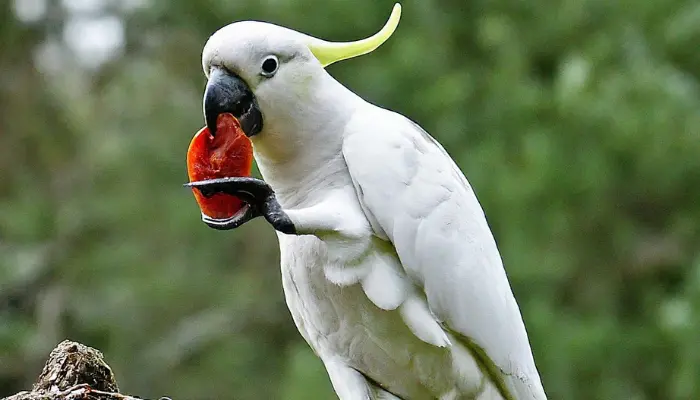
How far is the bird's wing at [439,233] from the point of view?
122cm

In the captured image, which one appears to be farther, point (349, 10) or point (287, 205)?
point (349, 10)

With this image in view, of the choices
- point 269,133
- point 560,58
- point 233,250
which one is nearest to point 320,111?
point 269,133

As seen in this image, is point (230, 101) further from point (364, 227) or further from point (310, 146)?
point (364, 227)

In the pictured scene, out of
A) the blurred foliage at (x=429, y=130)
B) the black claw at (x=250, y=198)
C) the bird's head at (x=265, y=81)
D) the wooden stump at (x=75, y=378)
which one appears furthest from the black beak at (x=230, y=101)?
the blurred foliage at (x=429, y=130)

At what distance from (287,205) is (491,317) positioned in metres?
0.37

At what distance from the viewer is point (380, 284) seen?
122 centimetres

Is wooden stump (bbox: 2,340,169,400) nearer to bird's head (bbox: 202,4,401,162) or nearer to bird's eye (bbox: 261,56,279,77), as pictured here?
bird's head (bbox: 202,4,401,162)

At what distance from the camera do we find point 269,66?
119 centimetres

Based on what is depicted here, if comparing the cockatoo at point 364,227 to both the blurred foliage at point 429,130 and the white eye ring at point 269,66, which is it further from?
the blurred foliage at point 429,130

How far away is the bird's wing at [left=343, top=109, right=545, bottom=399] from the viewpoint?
3.99ft

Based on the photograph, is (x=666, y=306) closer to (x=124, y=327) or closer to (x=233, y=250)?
(x=233, y=250)

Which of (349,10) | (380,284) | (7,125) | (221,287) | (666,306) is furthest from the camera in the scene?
(7,125)

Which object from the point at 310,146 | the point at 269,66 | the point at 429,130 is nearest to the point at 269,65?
the point at 269,66

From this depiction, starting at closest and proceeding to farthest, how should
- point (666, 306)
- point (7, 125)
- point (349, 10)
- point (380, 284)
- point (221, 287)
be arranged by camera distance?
point (380, 284), point (666, 306), point (349, 10), point (221, 287), point (7, 125)
